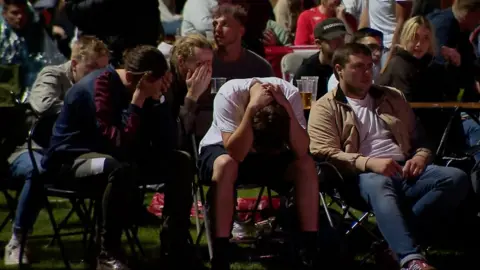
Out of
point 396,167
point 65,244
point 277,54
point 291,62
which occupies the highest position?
point 396,167

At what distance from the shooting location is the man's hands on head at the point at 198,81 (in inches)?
304

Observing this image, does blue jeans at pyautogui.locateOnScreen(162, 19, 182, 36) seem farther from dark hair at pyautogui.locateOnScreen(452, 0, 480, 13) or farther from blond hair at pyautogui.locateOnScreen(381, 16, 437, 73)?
blond hair at pyautogui.locateOnScreen(381, 16, 437, 73)

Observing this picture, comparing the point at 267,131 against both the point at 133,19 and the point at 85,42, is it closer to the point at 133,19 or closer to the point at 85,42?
the point at 85,42

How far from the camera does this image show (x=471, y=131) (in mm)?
8438

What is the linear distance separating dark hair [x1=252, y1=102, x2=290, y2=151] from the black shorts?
0.13 m

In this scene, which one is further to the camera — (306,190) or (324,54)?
(324,54)

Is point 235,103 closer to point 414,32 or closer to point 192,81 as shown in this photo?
point 192,81

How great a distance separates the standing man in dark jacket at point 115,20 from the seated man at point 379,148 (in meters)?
2.10

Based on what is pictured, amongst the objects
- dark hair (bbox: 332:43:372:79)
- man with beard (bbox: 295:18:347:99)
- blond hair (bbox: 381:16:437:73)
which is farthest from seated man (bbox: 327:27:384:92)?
dark hair (bbox: 332:43:372:79)

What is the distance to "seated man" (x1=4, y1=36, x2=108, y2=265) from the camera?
7602mm

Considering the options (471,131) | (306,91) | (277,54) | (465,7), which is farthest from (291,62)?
(306,91)

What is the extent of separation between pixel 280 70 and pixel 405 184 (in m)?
4.51

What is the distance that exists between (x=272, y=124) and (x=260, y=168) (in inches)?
12.4

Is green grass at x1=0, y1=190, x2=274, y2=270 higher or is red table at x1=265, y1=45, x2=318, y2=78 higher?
red table at x1=265, y1=45, x2=318, y2=78
